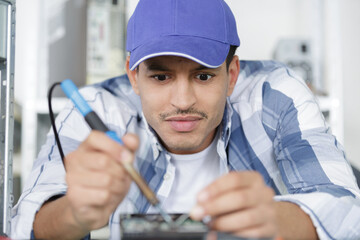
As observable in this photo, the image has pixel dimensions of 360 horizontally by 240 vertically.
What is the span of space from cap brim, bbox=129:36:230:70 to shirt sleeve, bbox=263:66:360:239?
10.3 inches

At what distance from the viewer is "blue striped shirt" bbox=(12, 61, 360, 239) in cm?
77

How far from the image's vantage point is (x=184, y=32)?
87cm

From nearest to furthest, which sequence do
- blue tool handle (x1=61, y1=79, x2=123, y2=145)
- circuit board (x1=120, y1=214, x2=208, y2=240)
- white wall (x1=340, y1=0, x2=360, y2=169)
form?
circuit board (x1=120, y1=214, x2=208, y2=240) < blue tool handle (x1=61, y1=79, x2=123, y2=145) < white wall (x1=340, y1=0, x2=360, y2=169)

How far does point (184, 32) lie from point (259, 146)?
0.39 m

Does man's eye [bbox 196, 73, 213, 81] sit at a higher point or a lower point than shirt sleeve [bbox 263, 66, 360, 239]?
higher

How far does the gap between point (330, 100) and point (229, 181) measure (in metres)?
1.37

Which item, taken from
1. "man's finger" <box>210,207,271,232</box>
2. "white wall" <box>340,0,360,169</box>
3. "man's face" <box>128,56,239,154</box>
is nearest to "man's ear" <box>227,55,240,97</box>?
"man's face" <box>128,56,239,154</box>

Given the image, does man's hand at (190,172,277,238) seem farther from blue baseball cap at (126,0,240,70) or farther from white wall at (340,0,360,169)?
white wall at (340,0,360,169)

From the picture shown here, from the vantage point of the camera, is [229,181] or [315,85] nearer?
[229,181]

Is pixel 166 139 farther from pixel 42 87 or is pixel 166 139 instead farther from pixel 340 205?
pixel 42 87

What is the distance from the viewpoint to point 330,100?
5.69 ft

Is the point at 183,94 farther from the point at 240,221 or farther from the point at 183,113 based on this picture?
the point at 240,221

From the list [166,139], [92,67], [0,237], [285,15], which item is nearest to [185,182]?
[166,139]

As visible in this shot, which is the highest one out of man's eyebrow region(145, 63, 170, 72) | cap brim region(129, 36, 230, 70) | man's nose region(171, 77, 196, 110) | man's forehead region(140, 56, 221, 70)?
cap brim region(129, 36, 230, 70)
